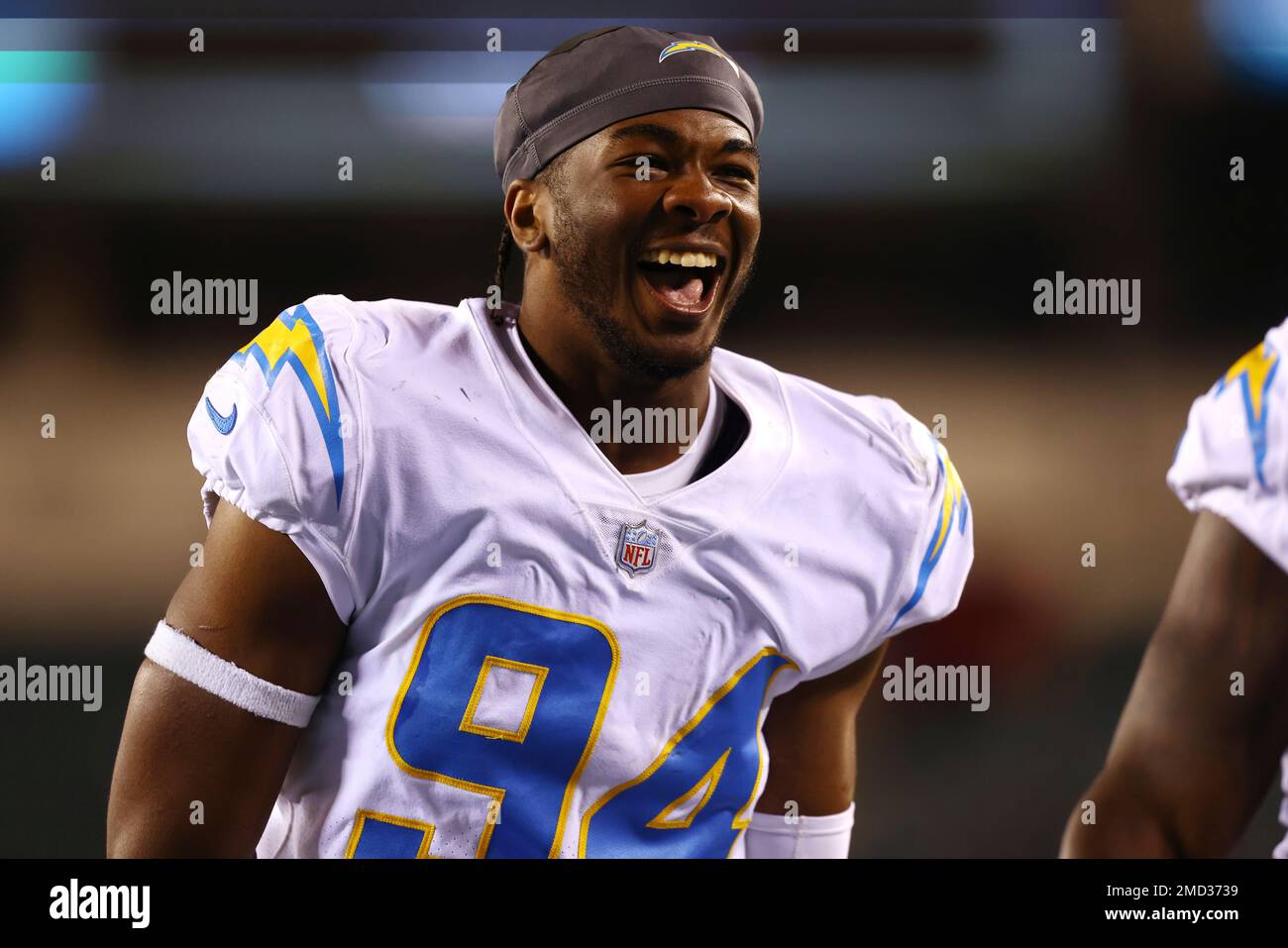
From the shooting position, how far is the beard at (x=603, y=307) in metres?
1.48

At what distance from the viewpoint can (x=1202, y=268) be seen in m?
1.69

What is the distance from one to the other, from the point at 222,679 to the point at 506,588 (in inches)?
12.1

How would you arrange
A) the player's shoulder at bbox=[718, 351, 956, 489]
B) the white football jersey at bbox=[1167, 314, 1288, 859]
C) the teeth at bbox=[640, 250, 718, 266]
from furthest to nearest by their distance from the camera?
the player's shoulder at bbox=[718, 351, 956, 489], the teeth at bbox=[640, 250, 718, 266], the white football jersey at bbox=[1167, 314, 1288, 859]

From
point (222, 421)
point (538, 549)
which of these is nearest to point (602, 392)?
point (538, 549)

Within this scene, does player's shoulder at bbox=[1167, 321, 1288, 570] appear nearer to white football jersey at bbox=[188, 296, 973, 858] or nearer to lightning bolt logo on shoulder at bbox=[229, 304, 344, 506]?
white football jersey at bbox=[188, 296, 973, 858]

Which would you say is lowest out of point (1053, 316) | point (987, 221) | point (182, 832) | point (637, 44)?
point (182, 832)

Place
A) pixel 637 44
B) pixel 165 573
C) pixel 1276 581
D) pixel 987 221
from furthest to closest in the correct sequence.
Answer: pixel 987 221 → pixel 165 573 → pixel 637 44 → pixel 1276 581

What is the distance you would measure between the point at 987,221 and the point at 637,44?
1.76ft

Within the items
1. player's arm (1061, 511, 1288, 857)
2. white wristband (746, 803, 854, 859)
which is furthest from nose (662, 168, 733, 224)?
white wristband (746, 803, 854, 859)

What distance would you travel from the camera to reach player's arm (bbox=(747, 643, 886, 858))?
1643 mm

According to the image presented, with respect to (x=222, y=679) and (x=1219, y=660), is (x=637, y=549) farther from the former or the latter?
(x=1219, y=660)

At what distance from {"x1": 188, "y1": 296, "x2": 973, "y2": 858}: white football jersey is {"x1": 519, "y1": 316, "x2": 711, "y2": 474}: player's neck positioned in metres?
0.03
